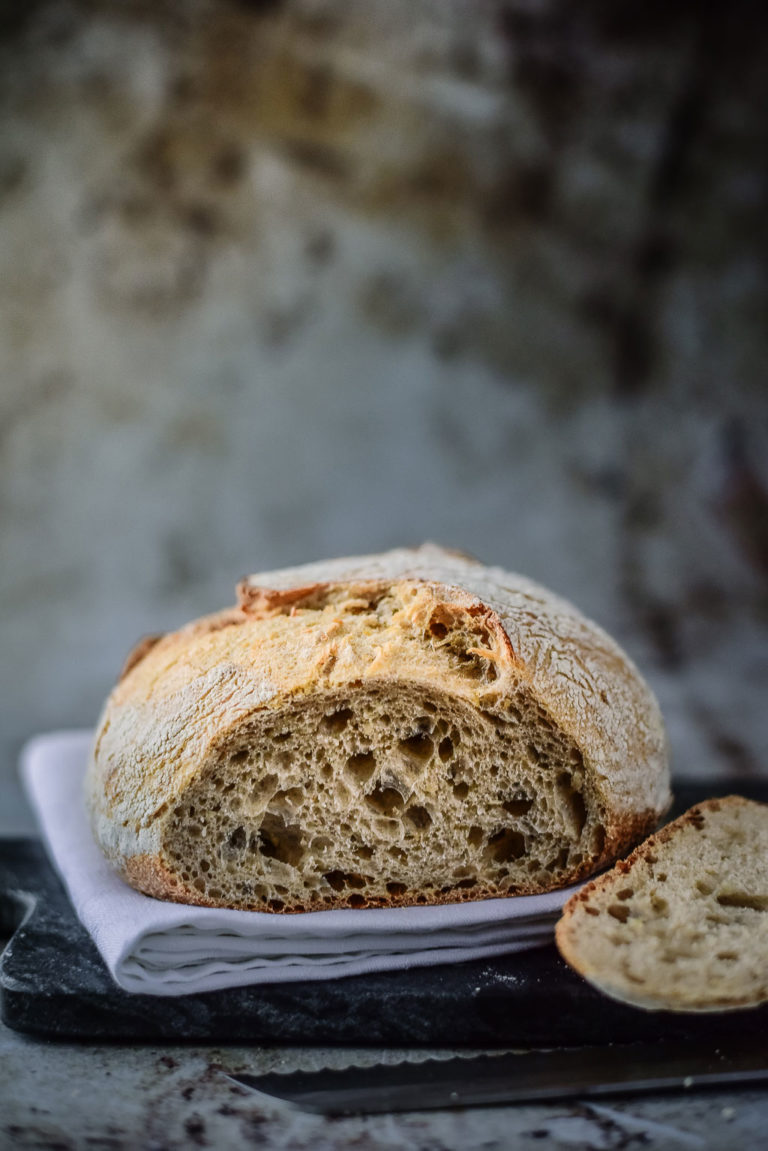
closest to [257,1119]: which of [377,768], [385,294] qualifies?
[377,768]

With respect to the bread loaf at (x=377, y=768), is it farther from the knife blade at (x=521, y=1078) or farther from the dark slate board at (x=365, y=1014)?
the knife blade at (x=521, y=1078)

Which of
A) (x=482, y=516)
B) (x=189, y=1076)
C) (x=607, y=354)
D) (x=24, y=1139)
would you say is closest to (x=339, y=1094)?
(x=189, y=1076)

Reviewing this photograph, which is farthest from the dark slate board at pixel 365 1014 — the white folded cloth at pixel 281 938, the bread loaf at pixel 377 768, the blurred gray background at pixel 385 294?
the blurred gray background at pixel 385 294

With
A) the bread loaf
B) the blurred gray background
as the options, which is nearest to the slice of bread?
the bread loaf

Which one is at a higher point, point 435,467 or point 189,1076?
point 435,467

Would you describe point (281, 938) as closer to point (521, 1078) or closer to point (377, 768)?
point (377, 768)

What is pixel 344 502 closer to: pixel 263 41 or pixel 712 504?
pixel 712 504
